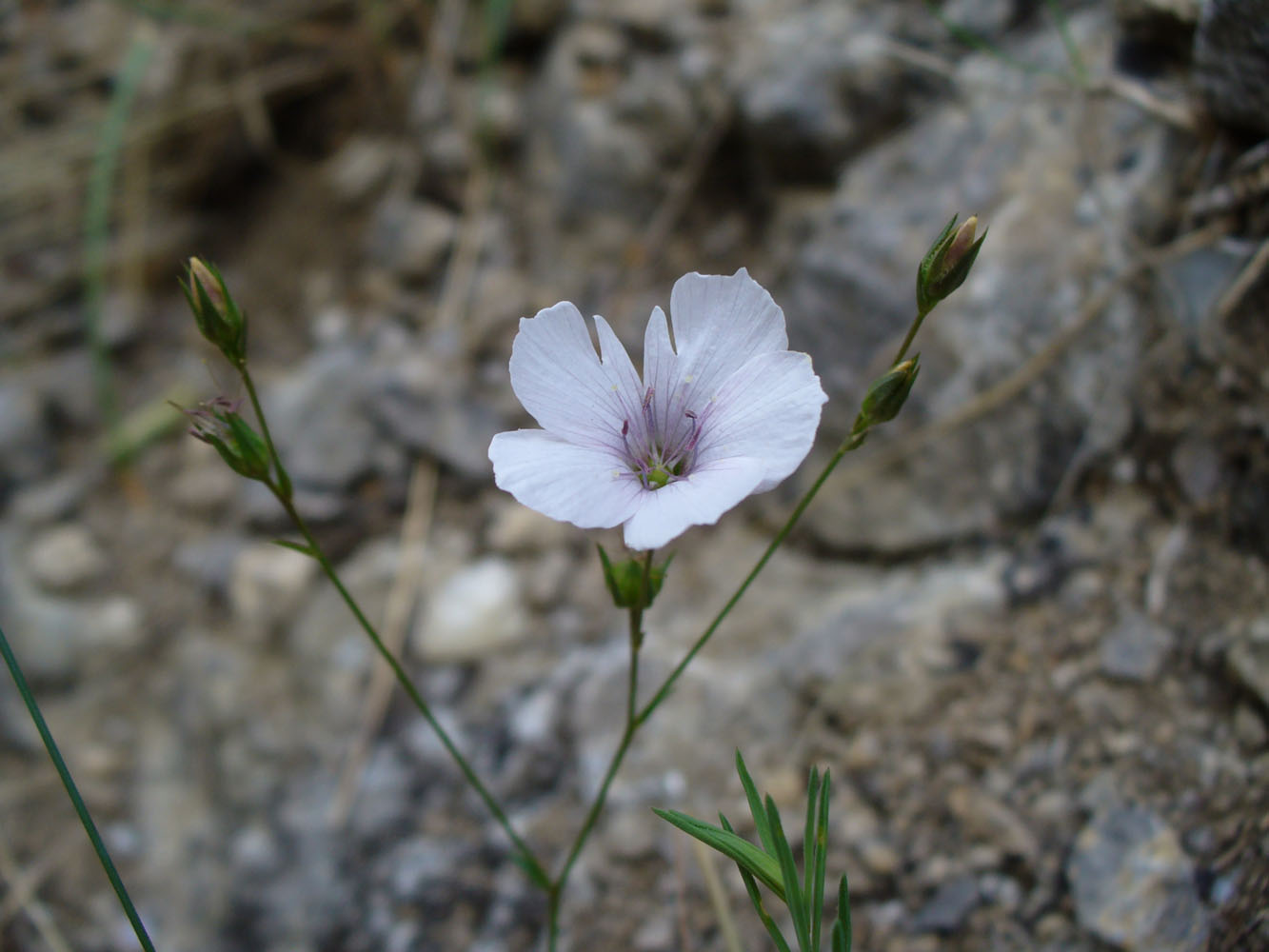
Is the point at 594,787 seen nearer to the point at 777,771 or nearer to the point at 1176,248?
the point at 777,771

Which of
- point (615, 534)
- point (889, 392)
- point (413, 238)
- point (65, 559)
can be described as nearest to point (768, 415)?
point (889, 392)

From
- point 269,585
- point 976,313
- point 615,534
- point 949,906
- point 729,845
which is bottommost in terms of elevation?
point 949,906

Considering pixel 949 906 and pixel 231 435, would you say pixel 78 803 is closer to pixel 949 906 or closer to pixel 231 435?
pixel 231 435

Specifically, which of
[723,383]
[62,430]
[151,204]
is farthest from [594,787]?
[151,204]

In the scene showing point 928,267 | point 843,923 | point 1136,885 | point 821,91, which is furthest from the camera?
point 821,91

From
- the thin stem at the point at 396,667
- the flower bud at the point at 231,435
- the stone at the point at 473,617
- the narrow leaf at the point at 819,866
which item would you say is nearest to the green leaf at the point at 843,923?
the narrow leaf at the point at 819,866

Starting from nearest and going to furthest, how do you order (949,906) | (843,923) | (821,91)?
(843,923)
(949,906)
(821,91)
